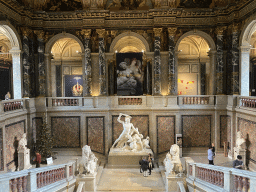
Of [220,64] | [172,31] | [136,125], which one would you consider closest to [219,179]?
[136,125]

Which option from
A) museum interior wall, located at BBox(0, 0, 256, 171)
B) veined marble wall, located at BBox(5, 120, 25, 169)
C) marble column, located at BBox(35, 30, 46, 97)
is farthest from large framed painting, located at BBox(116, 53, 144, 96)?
veined marble wall, located at BBox(5, 120, 25, 169)

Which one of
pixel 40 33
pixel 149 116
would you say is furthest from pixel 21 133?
pixel 149 116

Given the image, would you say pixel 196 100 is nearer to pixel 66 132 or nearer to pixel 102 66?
pixel 102 66

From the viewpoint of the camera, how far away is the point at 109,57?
16.1 m

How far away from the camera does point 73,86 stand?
72.1 feet

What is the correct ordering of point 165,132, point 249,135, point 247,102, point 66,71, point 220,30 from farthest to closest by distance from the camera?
point 66,71 < point 165,132 < point 220,30 < point 247,102 < point 249,135

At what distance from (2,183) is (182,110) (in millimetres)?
11192

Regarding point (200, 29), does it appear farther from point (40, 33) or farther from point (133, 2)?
point (40, 33)

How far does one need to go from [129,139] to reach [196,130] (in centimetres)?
451

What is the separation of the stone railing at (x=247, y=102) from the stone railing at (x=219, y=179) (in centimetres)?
465

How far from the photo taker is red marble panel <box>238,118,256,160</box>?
39.6 ft

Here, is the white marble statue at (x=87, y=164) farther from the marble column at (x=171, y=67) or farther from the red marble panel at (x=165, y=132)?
the marble column at (x=171, y=67)

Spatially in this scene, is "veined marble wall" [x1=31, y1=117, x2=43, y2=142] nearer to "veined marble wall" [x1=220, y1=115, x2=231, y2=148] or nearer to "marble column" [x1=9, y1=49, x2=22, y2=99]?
"marble column" [x1=9, y1=49, x2=22, y2=99]

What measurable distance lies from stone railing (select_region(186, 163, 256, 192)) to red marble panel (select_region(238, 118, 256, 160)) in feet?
12.6
